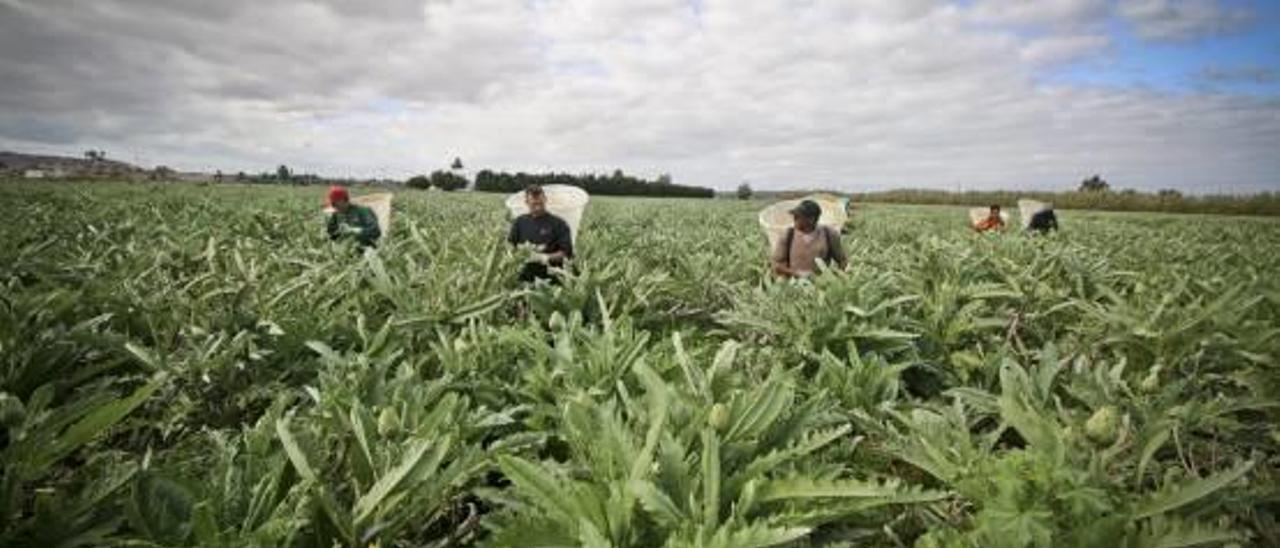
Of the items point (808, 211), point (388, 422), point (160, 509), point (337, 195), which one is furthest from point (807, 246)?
point (160, 509)

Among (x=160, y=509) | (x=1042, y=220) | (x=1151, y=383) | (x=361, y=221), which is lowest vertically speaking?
(x=160, y=509)

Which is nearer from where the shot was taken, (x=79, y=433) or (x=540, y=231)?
(x=79, y=433)

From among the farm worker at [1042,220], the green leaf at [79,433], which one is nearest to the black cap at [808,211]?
the green leaf at [79,433]

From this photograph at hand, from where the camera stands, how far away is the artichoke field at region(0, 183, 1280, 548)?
60.3 inches

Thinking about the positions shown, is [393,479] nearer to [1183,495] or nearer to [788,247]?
[1183,495]

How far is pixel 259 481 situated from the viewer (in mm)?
1620

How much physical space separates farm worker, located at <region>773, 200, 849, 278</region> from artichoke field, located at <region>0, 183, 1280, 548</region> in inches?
99.8

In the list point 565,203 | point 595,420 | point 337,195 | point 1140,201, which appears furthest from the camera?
point 1140,201

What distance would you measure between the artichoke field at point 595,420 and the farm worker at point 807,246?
254 cm

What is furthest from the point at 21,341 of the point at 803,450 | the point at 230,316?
the point at 803,450

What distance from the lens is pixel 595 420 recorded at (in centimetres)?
194

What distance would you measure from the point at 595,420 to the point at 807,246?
5599 mm

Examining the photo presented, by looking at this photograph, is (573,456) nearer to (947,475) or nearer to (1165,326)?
(947,475)

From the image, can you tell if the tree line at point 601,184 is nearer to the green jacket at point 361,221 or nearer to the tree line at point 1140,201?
the tree line at point 1140,201
